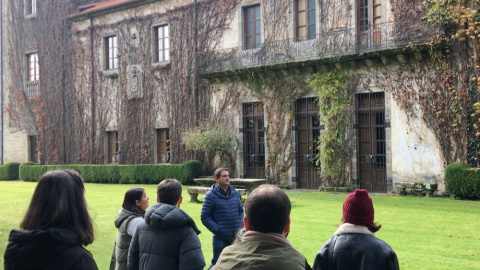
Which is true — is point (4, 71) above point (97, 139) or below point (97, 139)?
above

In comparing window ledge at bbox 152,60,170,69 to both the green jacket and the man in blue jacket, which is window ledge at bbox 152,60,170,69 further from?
the green jacket

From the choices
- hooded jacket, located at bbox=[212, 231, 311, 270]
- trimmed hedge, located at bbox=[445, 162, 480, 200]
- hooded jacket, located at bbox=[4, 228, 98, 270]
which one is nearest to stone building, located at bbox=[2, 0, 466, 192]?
trimmed hedge, located at bbox=[445, 162, 480, 200]

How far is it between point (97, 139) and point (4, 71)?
8.44 m

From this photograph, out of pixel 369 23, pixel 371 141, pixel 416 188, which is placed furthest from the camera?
pixel 369 23

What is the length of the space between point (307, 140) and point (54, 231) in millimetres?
18188

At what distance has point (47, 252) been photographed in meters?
3.06

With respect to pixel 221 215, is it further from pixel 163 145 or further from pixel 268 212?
pixel 163 145

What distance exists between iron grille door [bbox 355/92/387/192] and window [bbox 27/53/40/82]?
19.6 metres

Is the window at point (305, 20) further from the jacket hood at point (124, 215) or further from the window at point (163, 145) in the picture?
the jacket hood at point (124, 215)

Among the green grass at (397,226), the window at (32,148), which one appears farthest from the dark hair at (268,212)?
the window at (32,148)

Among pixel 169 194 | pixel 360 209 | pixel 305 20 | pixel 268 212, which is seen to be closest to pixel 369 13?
pixel 305 20

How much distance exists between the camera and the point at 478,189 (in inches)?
615

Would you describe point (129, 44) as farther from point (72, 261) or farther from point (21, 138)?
point (72, 261)

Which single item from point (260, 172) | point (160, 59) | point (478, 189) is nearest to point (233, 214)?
point (478, 189)
